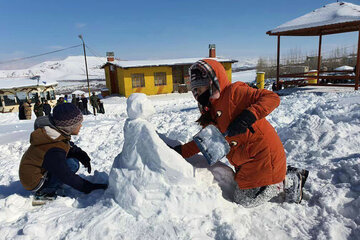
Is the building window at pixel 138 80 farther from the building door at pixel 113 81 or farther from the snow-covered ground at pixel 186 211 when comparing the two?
the snow-covered ground at pixel 186 211

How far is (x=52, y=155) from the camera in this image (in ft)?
7.77

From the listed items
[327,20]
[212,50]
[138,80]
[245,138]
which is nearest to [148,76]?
[138,80]

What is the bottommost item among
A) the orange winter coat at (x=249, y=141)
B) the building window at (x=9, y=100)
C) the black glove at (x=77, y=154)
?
the building window at (x=9, y=100)

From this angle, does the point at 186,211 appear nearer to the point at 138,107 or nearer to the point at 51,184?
the point at 138,107

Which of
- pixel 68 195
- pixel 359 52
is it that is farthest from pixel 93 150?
pixel 359 52

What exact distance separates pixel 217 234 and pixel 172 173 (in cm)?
59

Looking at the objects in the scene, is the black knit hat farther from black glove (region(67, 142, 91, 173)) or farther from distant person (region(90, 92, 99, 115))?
distant person (region(90, 92, 99, 115))

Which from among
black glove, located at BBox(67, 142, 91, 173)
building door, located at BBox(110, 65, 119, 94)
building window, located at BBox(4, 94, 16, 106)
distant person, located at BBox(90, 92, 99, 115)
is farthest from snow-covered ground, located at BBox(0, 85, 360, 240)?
building window, located at BBox(4, 94, 16, 106)

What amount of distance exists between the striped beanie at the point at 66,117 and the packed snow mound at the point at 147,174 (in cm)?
74

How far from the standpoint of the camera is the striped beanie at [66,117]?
2.37 m

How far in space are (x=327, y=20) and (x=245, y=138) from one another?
9.37m

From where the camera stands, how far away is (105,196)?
2.25 meters

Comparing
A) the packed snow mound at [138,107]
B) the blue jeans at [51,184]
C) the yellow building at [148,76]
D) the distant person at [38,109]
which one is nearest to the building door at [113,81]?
the yellow building at [148,76]

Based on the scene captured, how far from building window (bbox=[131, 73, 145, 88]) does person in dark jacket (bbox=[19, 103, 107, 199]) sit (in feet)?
62.7
